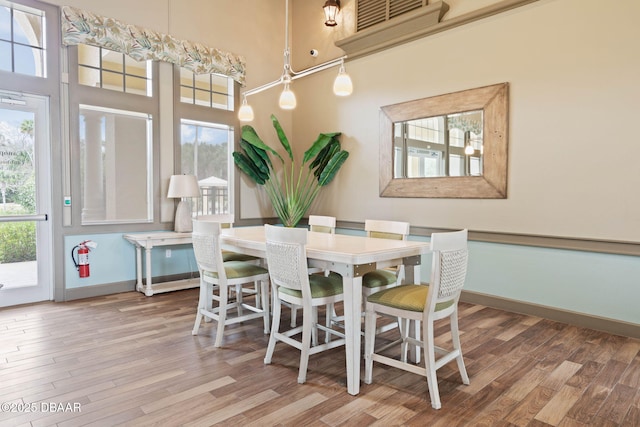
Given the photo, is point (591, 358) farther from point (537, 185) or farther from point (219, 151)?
point (219, 151)

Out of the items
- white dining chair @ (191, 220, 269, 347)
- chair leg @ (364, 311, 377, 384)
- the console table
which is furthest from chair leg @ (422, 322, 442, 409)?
the console table

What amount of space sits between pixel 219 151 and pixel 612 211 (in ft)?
15.0

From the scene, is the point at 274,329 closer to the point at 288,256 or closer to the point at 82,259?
the point at 288,256

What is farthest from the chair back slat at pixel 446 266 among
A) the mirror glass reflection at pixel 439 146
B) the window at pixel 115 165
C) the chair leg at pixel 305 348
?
the window at pixel 115 165

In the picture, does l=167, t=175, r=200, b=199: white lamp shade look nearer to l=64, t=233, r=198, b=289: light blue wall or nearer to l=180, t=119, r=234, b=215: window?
l=180, t=119, r=234, b=215: window

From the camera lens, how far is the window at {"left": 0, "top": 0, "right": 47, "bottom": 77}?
392 centimetres

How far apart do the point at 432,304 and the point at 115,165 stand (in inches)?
159

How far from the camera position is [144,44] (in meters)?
4.55

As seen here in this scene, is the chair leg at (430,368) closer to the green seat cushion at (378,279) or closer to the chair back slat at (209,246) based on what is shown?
the green seat cushion at (378,279)

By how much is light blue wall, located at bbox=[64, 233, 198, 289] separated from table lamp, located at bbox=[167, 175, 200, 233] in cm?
40

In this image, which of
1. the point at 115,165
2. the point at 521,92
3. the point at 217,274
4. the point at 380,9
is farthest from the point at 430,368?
the point at 380,9

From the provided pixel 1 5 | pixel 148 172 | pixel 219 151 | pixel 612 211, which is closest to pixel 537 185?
pixel 612 211

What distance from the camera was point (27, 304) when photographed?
→ 410 centimetres

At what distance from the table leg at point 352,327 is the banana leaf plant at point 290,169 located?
325 cm
